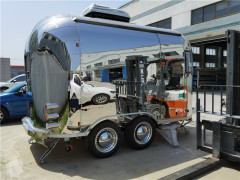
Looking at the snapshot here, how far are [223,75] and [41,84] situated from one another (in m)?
22.8

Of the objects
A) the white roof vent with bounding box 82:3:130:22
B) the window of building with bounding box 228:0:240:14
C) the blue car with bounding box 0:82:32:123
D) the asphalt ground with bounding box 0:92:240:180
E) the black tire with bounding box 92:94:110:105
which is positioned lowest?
the asphalt ground with bounding box 0:92:240:180

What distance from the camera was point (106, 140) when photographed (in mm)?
4344

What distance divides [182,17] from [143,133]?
1908cm

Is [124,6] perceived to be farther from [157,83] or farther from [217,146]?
[217,146]

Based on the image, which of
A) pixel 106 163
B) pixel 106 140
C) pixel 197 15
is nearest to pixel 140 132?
pixel 106 140

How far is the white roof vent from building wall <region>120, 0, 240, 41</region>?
14084 millimetres

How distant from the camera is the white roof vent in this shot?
467 centimetres

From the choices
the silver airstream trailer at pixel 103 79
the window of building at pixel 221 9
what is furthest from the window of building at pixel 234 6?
the silver airstream trailer at pixel 103 79

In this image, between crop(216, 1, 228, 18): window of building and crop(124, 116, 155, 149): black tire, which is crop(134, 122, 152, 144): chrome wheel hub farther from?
crop(216, 1, 228, 18): window of building

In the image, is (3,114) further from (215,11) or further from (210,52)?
(210,52)

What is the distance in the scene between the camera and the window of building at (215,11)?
16592mm

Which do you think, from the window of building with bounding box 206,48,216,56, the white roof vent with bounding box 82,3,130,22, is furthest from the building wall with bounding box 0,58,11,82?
the window of building with bounding box 206,48,216,56

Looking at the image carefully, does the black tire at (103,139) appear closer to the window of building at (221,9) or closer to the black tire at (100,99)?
the black tire at (100,99)

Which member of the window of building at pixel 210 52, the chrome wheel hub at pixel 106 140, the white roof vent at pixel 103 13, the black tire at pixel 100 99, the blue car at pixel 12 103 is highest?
the window of building at pixel 210 52
